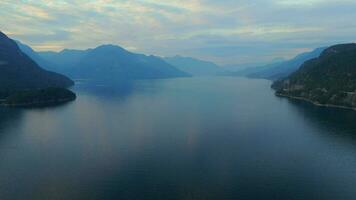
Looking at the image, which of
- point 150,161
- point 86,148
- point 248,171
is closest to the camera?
point 248,171

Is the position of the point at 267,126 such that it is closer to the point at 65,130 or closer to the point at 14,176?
the point at 65,130

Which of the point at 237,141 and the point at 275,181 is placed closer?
the point at 275,181

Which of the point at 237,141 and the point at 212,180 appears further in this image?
the point at 237,141

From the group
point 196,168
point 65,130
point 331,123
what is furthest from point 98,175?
Result: point 331,123

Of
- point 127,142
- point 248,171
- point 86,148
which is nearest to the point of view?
point 248,171

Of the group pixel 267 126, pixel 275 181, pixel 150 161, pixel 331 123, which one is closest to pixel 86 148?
pixel 150 161

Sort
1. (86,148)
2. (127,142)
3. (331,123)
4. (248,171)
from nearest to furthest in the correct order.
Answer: (248,171)
(86,148)
(127,142)
(331,123)

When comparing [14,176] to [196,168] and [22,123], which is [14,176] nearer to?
[196,168]

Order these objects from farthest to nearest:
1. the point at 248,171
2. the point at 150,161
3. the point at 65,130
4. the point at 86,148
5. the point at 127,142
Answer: the point at 65,130 < the point at 127,142 < the point at 86,148 < the point at 150,161 < the point at 248,171
